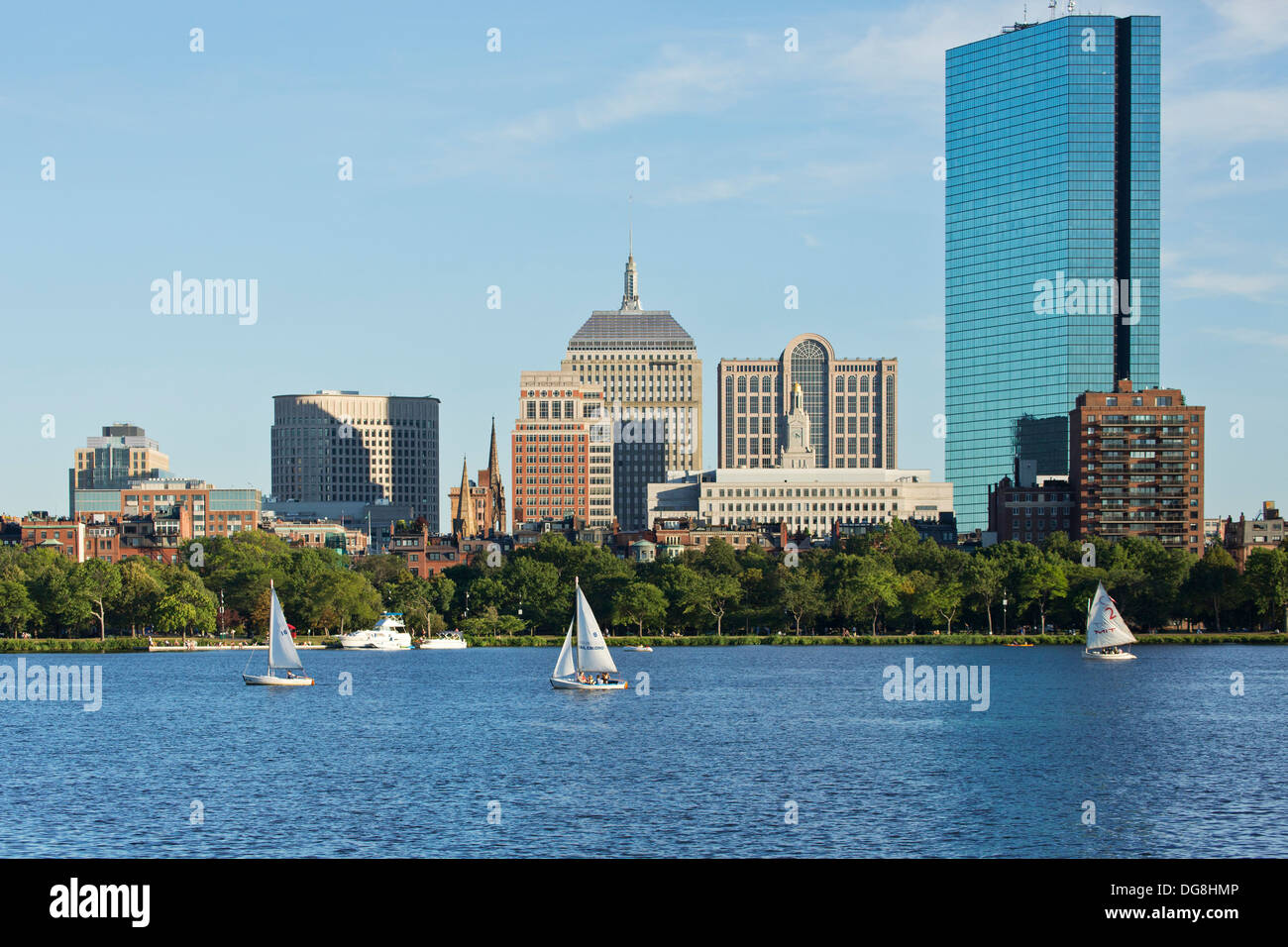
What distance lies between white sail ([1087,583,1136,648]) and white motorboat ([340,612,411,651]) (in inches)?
3161

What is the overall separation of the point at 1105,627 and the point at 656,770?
94629 mm

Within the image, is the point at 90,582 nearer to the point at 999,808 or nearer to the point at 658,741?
the point at 658,741

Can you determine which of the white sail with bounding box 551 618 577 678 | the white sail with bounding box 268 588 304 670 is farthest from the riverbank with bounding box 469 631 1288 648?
the white sail with bounding box 551 618 577 678

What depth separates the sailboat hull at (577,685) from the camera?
11650 cm

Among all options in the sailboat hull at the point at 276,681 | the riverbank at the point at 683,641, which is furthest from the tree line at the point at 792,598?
the sailboat hull at the point at 276,681

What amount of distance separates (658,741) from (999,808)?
26.2m

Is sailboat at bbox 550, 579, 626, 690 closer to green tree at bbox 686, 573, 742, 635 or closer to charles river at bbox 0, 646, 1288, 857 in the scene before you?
charles river at bbox 0, 646, 1288, 857

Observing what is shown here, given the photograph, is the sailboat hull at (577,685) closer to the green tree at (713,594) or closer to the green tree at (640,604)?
the green tree at (640,604)

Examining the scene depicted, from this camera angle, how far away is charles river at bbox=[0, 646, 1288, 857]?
54.2m

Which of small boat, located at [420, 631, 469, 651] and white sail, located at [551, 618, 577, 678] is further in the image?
small boat, located at [420, 631, 469, 651]

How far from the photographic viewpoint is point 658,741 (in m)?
84.0
